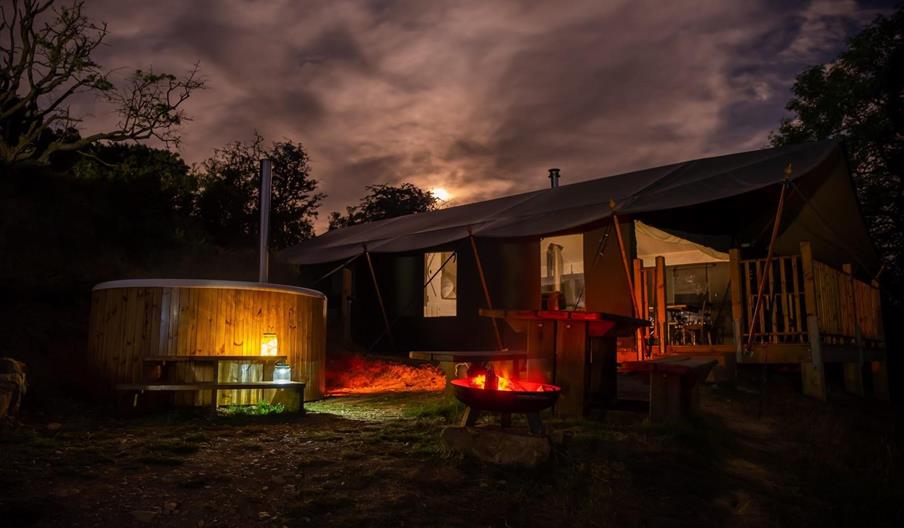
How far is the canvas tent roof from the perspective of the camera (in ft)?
27.5

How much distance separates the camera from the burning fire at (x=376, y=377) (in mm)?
9492

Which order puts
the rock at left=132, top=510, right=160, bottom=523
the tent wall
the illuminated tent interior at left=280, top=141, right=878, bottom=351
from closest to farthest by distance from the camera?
the rock at left=132, top=510, right=160, bottom=523 → the illuminated tent interior at left=280, top=141, right=878, bottom=351 → the tent wall

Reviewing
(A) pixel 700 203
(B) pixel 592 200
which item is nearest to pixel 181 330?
(B) pixel 592 200

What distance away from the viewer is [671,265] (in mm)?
11141

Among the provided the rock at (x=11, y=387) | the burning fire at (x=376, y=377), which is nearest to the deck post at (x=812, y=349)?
the burning fire at (x=376, y=377)

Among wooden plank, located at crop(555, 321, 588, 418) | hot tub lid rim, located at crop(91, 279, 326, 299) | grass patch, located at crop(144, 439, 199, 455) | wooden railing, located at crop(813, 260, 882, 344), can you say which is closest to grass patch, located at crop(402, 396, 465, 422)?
wooden plank, located at crop(555, 321, 588, 418)

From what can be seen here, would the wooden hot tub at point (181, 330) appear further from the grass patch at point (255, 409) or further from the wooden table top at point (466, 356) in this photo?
the wooden table top at point (466, 356)

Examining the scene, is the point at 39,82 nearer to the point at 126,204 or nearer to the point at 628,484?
the point at 126,204

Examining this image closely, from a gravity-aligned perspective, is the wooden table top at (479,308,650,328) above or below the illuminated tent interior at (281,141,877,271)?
below

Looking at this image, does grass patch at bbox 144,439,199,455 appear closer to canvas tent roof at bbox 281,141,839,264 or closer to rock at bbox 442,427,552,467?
rock at bbox 442,427,552,467

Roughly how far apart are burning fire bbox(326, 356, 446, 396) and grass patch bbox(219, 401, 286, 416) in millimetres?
2416

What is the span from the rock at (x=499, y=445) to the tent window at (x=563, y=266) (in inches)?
310

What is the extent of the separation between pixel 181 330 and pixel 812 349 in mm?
7108

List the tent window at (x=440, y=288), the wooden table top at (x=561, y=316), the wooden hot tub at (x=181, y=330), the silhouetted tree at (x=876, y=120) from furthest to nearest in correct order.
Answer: the silhouetted tree at (x=876, y=120) < the tent window at (x=440, y=288) < the wooden hot tub at (x=181, y=330) < the wooden table top at (x=561, y=316)
